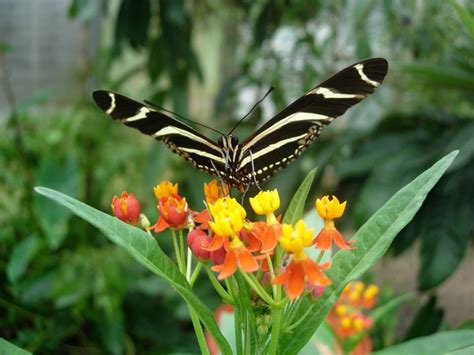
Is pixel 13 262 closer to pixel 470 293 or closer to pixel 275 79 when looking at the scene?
pixel 275 79

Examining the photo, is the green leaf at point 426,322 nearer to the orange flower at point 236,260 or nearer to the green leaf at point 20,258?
the orange flower at point 236,260

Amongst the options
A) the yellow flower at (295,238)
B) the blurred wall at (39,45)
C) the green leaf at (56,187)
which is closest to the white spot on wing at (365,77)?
the yellow flower at (295,238)

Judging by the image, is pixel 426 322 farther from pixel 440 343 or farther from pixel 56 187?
pixel 56 187

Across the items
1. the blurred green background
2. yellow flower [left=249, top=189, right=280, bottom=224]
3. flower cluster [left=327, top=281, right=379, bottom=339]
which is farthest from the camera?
the blurred green background

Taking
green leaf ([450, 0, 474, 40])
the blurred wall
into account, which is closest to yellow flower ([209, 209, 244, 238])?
green leaf ([450, 0, 474, 40])

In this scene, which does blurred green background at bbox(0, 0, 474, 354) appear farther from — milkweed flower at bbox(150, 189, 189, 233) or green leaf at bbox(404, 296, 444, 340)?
milkweed flower at bbox(150, 189, 189, 233)
